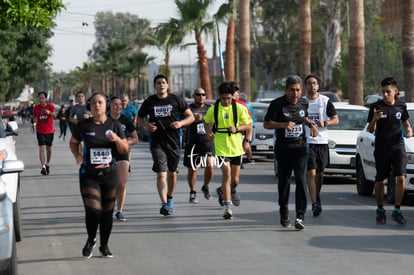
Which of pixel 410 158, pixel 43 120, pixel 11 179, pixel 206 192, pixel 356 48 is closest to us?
pixel 11 179

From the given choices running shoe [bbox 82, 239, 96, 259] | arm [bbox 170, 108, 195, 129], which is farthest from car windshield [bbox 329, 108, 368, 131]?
running shoe [bbox 82, 239, 96, 259]

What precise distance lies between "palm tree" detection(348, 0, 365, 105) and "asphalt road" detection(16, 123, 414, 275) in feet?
43.3

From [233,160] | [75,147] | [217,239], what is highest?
[75,147]

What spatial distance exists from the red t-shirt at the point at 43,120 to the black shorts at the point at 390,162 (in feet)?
36.8

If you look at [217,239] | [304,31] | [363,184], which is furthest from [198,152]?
[304,31]

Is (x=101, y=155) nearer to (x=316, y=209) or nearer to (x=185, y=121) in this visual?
(x=185, y=121)

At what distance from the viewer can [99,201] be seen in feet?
33.1

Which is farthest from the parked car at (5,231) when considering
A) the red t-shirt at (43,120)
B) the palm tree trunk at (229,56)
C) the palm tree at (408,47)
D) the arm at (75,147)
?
the palm tree trunk at (229,56)

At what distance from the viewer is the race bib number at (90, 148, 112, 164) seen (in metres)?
10.1

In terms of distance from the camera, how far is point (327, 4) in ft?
220

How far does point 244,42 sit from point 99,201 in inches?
1261

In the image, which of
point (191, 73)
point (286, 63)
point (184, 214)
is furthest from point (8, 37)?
point (191, 73)

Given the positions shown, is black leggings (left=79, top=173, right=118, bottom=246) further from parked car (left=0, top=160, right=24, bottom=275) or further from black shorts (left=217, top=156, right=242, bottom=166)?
black shorts (left=217, top=156, right=242, bottom=166)

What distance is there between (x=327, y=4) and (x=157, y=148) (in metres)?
54.7
